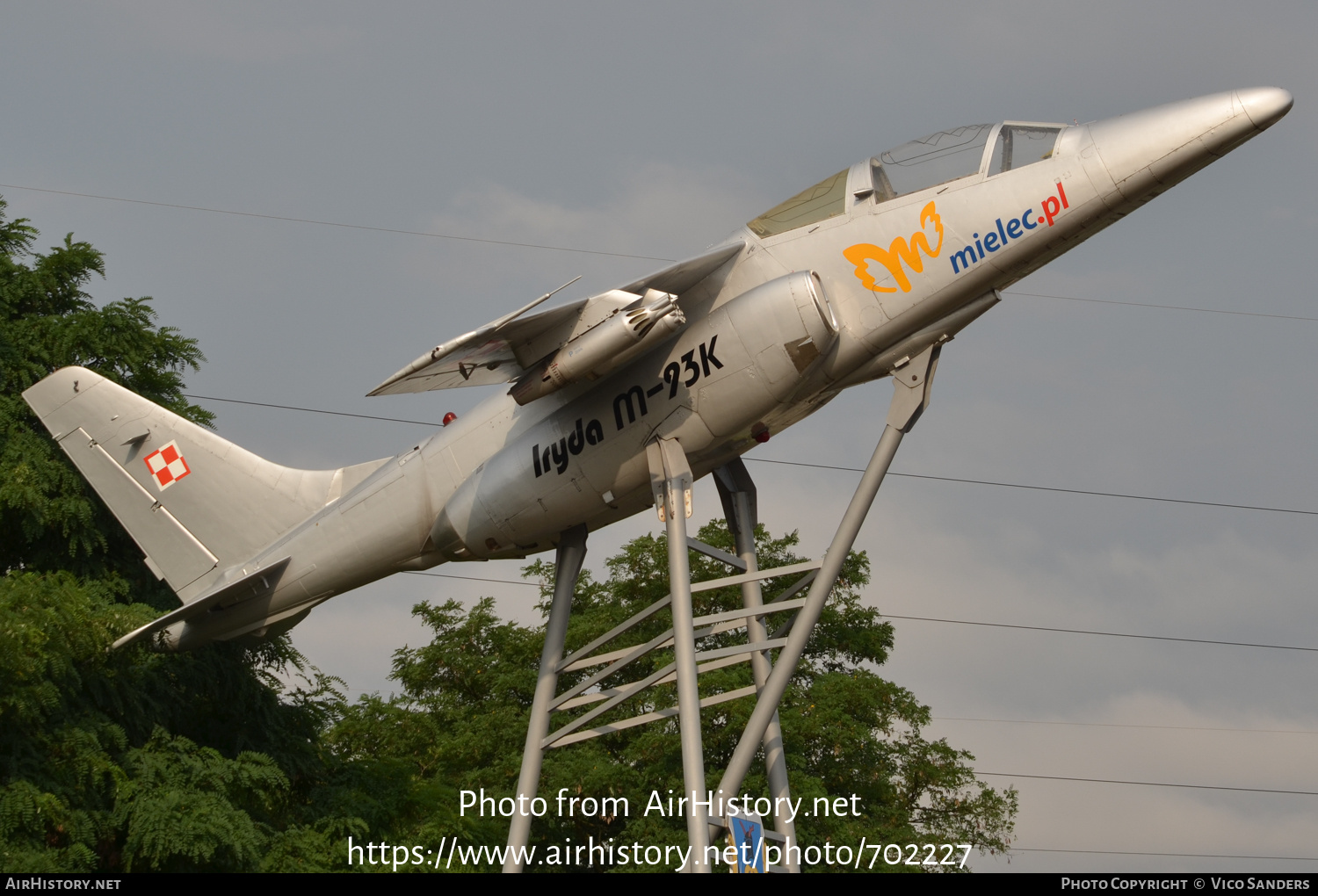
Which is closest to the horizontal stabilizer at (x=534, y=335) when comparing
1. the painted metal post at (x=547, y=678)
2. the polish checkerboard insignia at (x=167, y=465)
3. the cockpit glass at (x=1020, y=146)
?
the painted metal post at (x=547, y=678)

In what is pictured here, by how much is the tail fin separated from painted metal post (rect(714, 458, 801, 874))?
5479 mm

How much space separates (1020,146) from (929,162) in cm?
104

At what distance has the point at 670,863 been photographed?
1008 inches

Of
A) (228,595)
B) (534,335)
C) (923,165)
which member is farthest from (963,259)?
(228,595)

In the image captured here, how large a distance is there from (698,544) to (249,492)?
6.69 meters

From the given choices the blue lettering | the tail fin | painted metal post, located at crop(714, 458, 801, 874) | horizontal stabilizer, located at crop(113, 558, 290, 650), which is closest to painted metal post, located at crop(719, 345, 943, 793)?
painted metal post, located at crop(714, 458, 801, 874)

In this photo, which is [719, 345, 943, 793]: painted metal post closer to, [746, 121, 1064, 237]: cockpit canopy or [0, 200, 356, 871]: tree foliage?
[746, 121, 1064, 237]: cockpit canopy

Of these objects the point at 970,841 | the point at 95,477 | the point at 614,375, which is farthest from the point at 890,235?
the point at 970,841

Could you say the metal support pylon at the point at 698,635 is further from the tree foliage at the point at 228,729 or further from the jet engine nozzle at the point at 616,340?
the tree foliage at the point at 228,729

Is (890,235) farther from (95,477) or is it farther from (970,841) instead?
(970,841)

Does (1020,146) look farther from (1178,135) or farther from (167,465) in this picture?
(167,465)

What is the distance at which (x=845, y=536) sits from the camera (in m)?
16.0

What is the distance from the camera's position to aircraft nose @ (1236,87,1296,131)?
14.1 m

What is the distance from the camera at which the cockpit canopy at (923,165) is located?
15.5 metres
